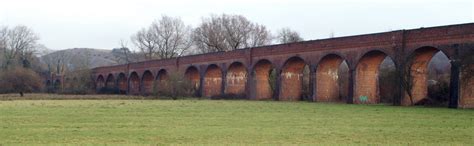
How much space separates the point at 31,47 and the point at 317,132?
219 feet

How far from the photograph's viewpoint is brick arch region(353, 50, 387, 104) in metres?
31.7

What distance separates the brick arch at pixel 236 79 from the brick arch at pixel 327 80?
9225mm

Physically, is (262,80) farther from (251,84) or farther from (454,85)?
(454,85)

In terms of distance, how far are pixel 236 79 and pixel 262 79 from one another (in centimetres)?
344

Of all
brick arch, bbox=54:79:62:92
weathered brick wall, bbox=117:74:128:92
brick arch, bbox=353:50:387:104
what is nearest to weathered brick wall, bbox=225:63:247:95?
brick arch, bbox=353:50:387:104

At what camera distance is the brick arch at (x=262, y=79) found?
4088cm

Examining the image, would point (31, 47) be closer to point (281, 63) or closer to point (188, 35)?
point (188, 35)

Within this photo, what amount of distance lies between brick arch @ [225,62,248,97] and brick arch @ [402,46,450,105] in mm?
16109

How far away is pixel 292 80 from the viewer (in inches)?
1523

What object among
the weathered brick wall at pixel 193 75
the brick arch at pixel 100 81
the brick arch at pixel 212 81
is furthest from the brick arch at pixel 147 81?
the brick arch at pixel 100 81

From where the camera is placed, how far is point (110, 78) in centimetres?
6969

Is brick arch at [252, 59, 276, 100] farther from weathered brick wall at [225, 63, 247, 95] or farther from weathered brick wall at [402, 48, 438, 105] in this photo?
weathered brick wall at [402, 48, 438, 105]

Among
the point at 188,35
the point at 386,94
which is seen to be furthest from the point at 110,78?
the point at 386,94

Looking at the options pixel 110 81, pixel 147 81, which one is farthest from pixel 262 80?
pixel 110 81
